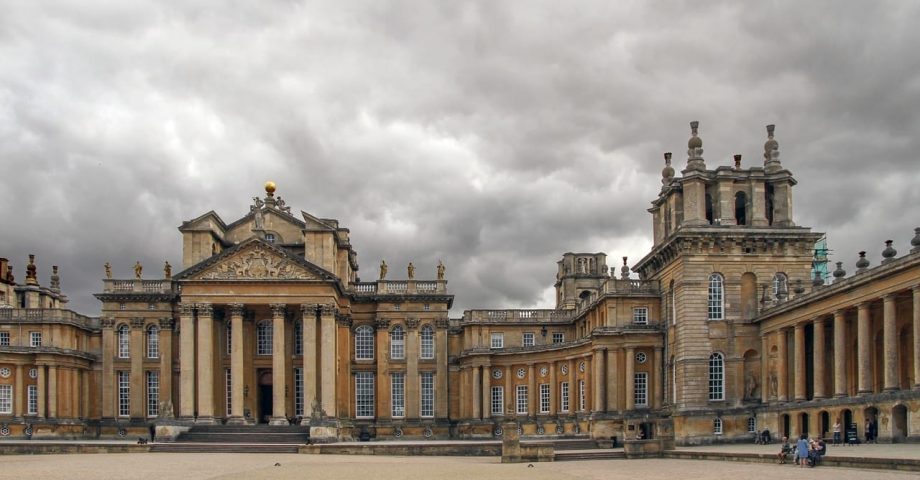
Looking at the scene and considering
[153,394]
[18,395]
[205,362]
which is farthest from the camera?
[153,394]

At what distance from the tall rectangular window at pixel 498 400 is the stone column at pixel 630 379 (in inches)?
591

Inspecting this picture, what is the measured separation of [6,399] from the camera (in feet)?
234

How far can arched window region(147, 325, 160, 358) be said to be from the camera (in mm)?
72500

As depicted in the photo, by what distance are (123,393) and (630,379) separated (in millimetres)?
35695

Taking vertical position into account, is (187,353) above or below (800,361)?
above

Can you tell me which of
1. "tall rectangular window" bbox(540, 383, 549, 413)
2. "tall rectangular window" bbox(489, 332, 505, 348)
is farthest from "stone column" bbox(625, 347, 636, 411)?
"tall rectangular window" bbox(489, 332, 505, 348)

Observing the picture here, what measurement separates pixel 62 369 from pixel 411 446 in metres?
32.7

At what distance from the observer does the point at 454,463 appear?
41562 millimetres

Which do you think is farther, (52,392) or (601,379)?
(52,392)

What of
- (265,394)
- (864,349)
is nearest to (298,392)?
(265,394)

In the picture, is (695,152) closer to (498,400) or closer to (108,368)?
(498,400)

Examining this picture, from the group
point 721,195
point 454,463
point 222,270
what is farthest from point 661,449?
point 222,270

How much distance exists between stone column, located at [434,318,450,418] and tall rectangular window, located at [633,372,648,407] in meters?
17.5

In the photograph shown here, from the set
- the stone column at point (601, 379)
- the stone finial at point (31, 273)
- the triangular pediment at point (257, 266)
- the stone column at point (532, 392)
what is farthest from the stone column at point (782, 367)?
the stone finial at point (31, 273)
